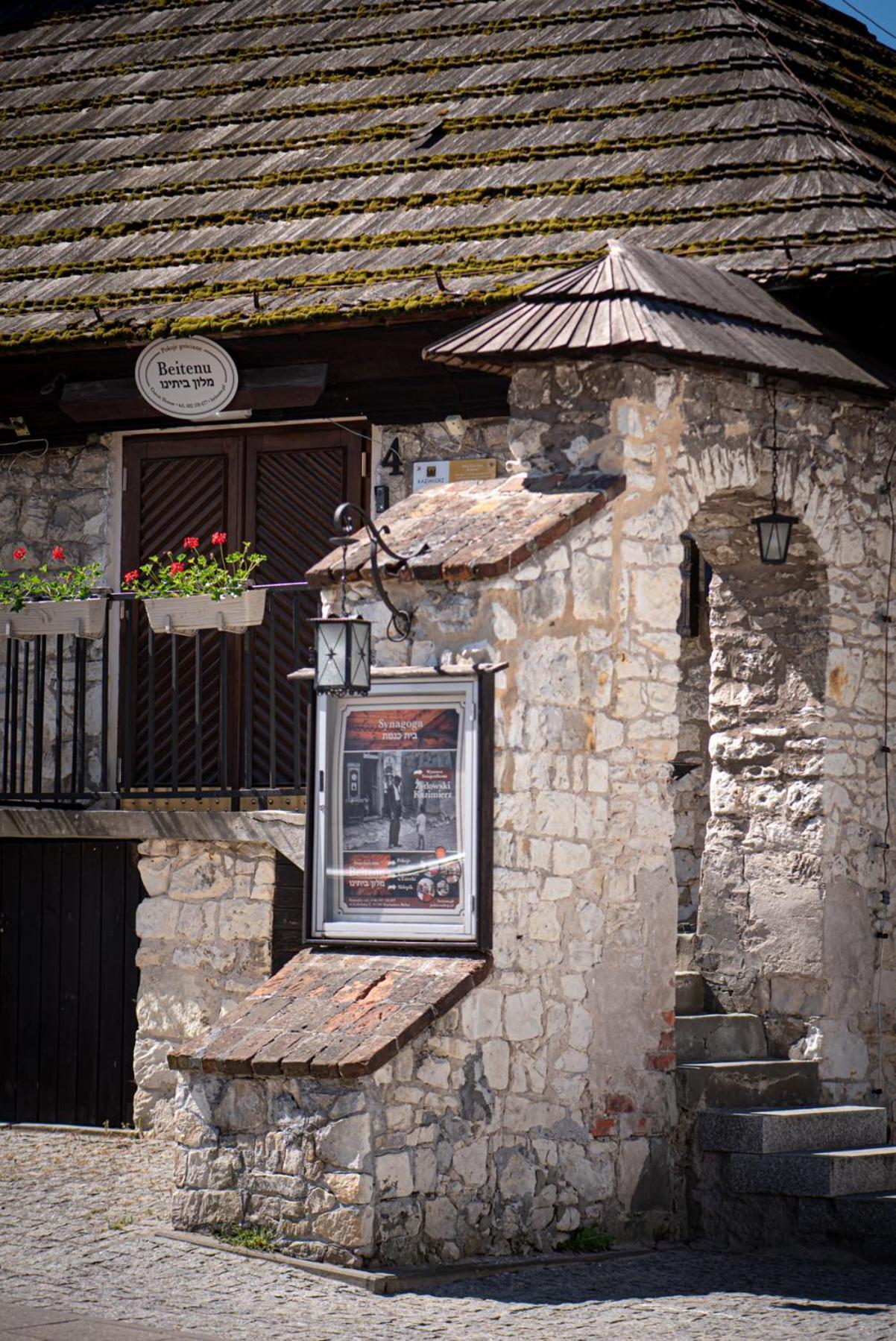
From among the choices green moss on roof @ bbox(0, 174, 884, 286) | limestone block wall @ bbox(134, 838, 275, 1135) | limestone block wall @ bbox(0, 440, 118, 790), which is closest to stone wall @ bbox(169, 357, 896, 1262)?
green moss on roof @ bbox(0, 174, 884, 286)

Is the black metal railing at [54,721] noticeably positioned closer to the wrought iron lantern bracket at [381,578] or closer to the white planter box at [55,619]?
the white planter box at [55,619]

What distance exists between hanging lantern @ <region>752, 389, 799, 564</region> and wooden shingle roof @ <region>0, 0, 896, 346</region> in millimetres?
780

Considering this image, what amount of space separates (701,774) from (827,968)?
239cm

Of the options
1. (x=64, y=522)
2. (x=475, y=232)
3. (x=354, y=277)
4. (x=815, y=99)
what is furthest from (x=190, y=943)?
(x=815, y=99)

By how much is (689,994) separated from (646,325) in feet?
10.2

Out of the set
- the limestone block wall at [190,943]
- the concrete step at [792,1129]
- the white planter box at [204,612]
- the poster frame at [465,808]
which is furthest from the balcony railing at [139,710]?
the concrete step at [792,1129]

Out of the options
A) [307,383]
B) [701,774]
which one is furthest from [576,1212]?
[307,383]

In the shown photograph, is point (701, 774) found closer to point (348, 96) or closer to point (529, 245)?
point (529, 245)

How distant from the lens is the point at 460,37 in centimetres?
1184

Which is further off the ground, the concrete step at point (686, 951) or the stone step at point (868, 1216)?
the concrete step at point (686, 951)

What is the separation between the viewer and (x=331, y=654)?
299 inches

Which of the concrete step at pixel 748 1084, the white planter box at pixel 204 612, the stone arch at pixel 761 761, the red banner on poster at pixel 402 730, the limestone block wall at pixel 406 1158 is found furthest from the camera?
the white planter box at pixel 204 612

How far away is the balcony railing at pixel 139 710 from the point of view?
10.0 metres

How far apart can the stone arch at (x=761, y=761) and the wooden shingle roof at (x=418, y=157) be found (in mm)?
1345
